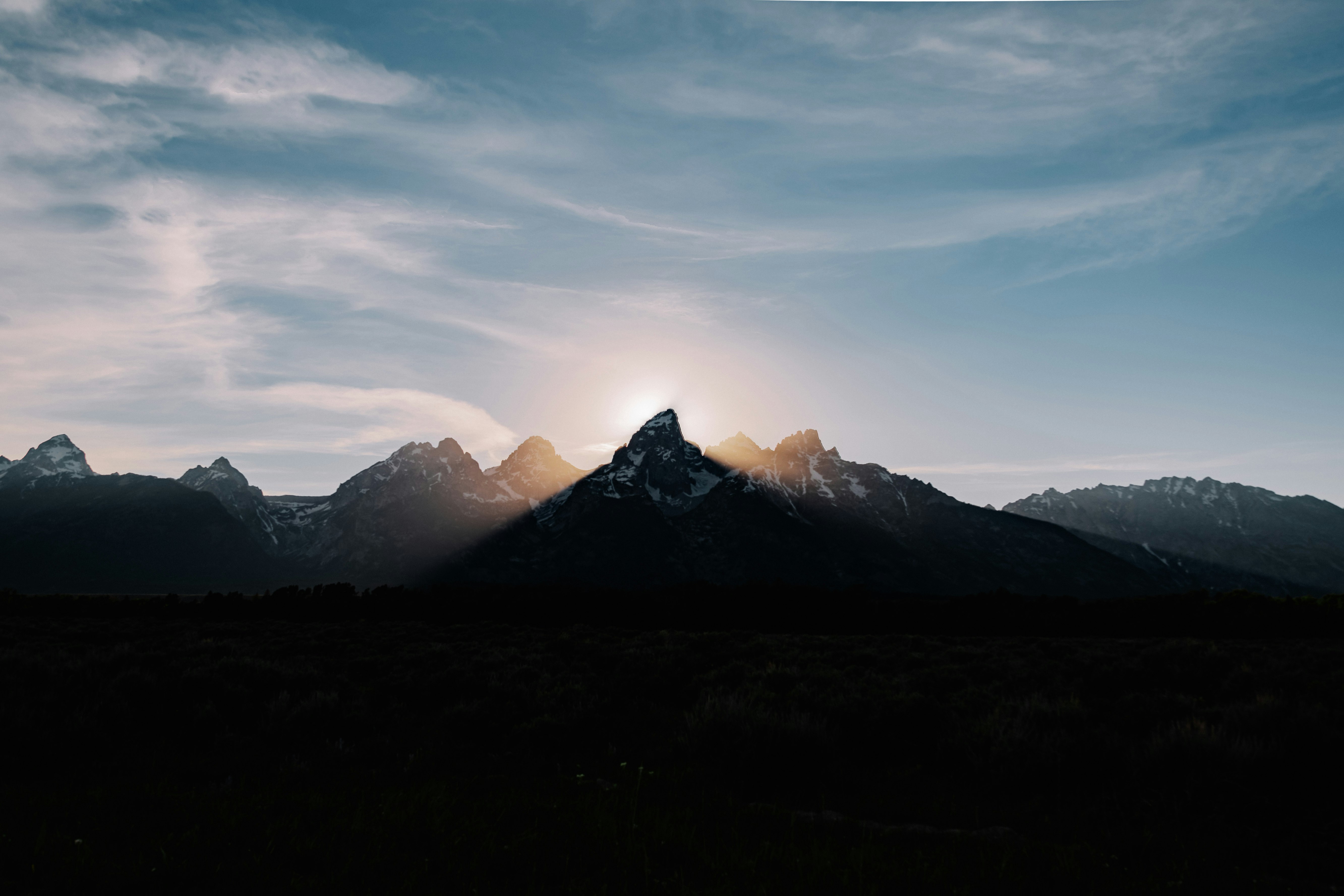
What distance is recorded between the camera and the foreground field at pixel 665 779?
5.88 metres

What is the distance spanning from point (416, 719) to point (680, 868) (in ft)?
29.6

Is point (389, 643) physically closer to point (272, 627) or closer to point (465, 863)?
point (272, 627)

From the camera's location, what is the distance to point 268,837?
627cm

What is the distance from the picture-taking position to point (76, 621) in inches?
1543

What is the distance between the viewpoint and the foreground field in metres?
5.88

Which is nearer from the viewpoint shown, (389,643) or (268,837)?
(268,837)

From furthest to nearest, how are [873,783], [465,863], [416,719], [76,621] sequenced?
[76,621] → [416,719] → [873,783] → [465,863]

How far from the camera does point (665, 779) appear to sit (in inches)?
358

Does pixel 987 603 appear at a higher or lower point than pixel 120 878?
lower

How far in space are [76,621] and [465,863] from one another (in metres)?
48.8

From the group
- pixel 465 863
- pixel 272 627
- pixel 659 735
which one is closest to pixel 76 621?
pixel 272 627

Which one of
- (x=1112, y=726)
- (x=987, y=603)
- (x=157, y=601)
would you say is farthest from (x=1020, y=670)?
(x=157, y=601)

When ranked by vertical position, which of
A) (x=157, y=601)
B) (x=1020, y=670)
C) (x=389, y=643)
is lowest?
(x=157, y=601)

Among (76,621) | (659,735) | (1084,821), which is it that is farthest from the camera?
(76,621)
